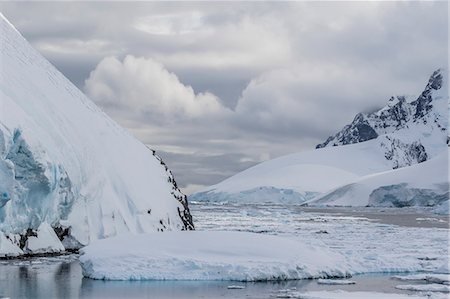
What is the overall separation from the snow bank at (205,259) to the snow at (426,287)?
7.72 ft

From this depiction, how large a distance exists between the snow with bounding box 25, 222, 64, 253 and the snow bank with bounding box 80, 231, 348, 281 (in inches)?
163

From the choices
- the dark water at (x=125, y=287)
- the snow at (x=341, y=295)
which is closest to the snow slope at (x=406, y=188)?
the dark water at (x=125, y=287)

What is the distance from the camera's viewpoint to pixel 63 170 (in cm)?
2767

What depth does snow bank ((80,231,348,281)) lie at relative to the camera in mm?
19969

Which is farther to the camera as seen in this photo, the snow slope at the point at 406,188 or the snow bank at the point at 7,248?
the snow slope at the point at 406,188

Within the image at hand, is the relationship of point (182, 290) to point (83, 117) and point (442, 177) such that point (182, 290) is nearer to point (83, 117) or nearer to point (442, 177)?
point (83, 117)

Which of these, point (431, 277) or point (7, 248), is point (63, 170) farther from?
point (431, 277)

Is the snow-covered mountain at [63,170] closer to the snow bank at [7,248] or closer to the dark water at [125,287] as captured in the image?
the snow bank at [7,248]

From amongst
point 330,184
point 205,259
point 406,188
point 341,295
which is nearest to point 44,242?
point 205,259

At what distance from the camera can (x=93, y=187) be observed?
2948 cm

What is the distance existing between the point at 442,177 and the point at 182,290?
9341 cm

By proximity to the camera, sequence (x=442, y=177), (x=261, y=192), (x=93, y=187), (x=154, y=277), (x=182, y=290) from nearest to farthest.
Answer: (x=182, y=290) → (x=154, y=277) → (x=93, y=187) → (x=442, y=177) → (x=261, y=192)

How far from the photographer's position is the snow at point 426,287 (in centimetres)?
1883

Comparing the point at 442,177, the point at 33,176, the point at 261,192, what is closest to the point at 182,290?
the point at 33,176
